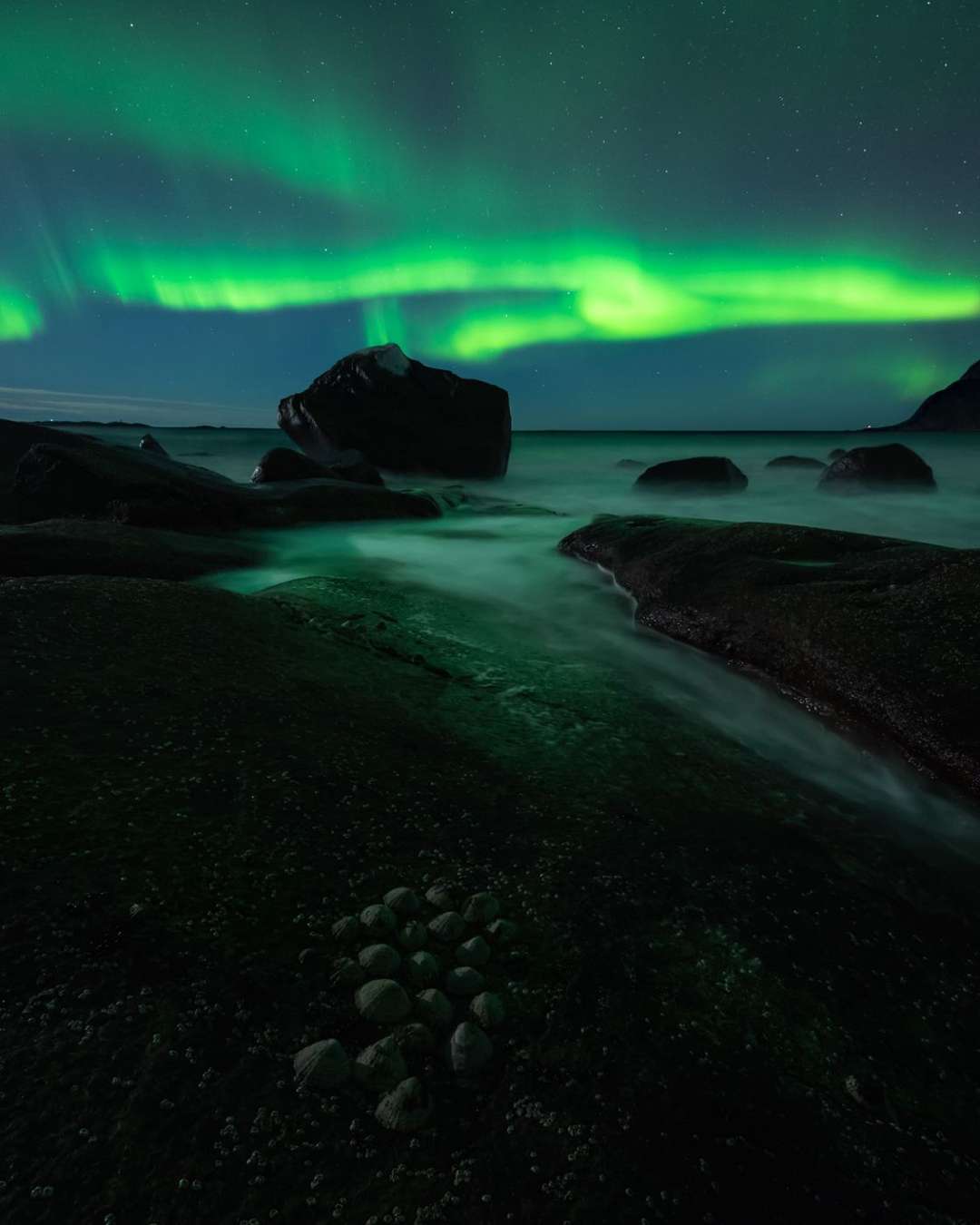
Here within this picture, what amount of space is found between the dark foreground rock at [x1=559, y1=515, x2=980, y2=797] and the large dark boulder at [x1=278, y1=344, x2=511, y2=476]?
21252 mm

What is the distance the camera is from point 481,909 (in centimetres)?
199

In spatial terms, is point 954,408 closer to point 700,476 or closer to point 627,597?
point 700,476

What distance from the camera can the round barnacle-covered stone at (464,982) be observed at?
67.2 inches

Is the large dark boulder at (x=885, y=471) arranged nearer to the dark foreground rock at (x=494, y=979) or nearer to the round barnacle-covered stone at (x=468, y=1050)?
the dark foreground rock at (x=494, y=979)

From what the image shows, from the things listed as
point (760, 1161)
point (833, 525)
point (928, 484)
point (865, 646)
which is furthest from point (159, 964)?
point (928, 484)

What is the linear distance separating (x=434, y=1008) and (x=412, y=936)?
9.9 inches

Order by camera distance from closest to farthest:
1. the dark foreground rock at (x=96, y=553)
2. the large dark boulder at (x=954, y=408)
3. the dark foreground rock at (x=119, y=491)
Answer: the dark foreground rock at (x=96, y=553), the dark foreground rock at (x=119, y=491), the large dark boulder at (x=954, y=408)

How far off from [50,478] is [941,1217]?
12.1 metres

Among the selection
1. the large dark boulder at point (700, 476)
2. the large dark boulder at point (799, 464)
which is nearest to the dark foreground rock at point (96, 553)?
→ the large dark boulder at point (700, 476)

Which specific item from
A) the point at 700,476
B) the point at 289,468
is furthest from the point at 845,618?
the point at 700,476

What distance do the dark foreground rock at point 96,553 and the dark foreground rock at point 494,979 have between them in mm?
3569

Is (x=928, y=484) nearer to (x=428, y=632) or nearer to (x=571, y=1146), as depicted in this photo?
(x=428, y=632)

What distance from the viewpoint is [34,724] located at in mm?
2457

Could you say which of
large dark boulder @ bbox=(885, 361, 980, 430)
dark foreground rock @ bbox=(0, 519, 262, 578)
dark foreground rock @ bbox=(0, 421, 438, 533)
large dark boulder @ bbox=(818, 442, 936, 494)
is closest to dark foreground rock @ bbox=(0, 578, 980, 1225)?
dark foreground rock @ bbox=(0, 519, 262, 578)
